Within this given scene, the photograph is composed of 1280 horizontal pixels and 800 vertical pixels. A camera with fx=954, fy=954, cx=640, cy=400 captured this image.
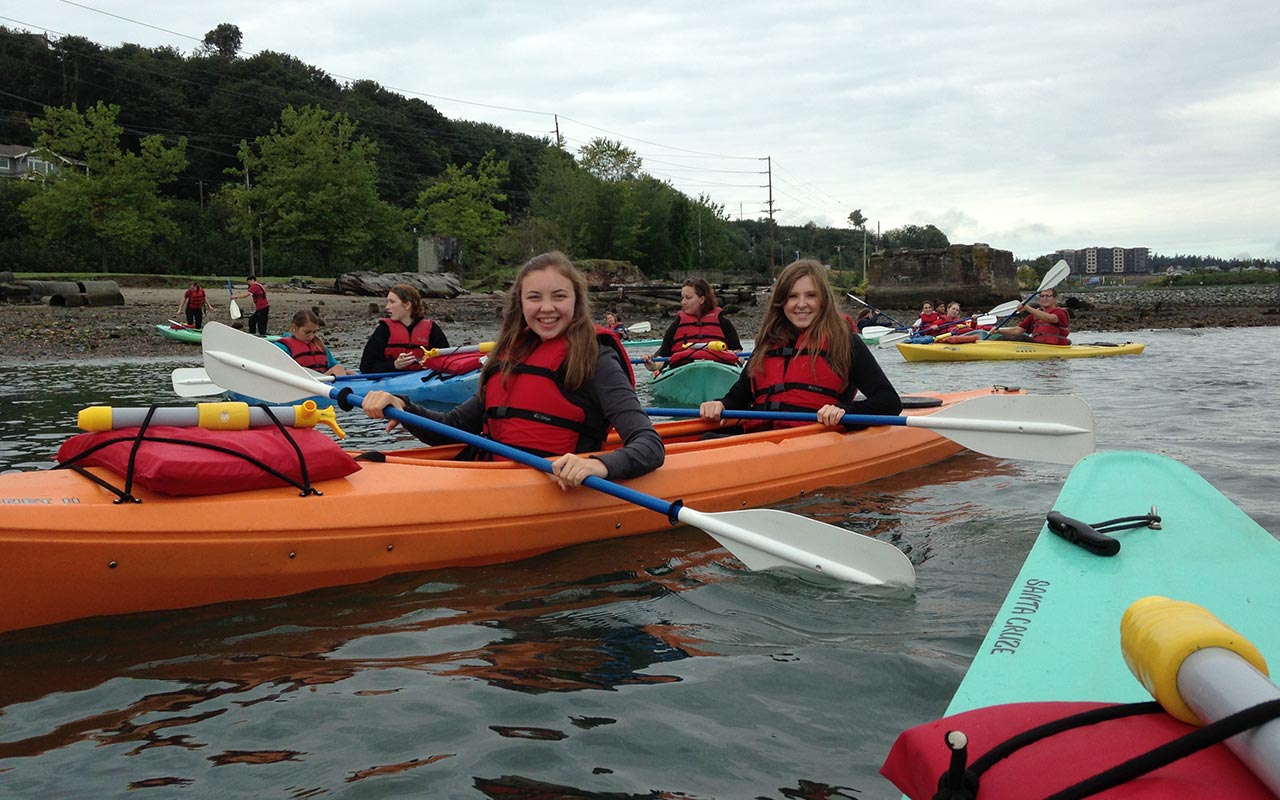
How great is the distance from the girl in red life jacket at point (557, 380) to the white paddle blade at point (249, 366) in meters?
0.87

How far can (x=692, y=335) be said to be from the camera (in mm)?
9156


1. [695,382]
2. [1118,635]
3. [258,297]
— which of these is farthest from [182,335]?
[1118,635]

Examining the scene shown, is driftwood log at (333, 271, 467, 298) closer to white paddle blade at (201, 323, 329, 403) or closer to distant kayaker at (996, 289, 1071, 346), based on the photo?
distant kayaker at (996, 289, 1071, 346)

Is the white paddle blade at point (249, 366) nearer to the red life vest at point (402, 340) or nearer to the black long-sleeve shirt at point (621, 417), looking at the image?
the black long-sleeve shirt at point (621, 417)

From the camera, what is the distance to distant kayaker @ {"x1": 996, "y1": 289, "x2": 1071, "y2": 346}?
13.2 meters

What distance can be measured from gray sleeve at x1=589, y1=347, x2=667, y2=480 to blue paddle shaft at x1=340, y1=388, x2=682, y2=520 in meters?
0.15

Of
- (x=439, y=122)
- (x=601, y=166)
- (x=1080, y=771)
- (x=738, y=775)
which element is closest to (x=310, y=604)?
(x=738, y=775)

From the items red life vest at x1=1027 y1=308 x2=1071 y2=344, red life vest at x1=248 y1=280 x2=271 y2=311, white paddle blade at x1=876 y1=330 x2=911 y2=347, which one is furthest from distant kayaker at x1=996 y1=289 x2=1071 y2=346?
red life vest at x1=248 y1=280 x2=271 y2=311

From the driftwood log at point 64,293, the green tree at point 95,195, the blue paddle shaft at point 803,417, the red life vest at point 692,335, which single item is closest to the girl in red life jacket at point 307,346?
the red life vest at point 692,335

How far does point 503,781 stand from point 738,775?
0.55 m

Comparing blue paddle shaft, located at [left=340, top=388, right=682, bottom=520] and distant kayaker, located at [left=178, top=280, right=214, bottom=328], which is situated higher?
distant kayaker, located at [left=178, top=280, right=214, bottom=328]

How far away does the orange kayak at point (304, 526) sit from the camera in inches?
113

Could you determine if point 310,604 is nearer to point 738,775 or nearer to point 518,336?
point 518,336

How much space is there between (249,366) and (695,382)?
4759 mm
